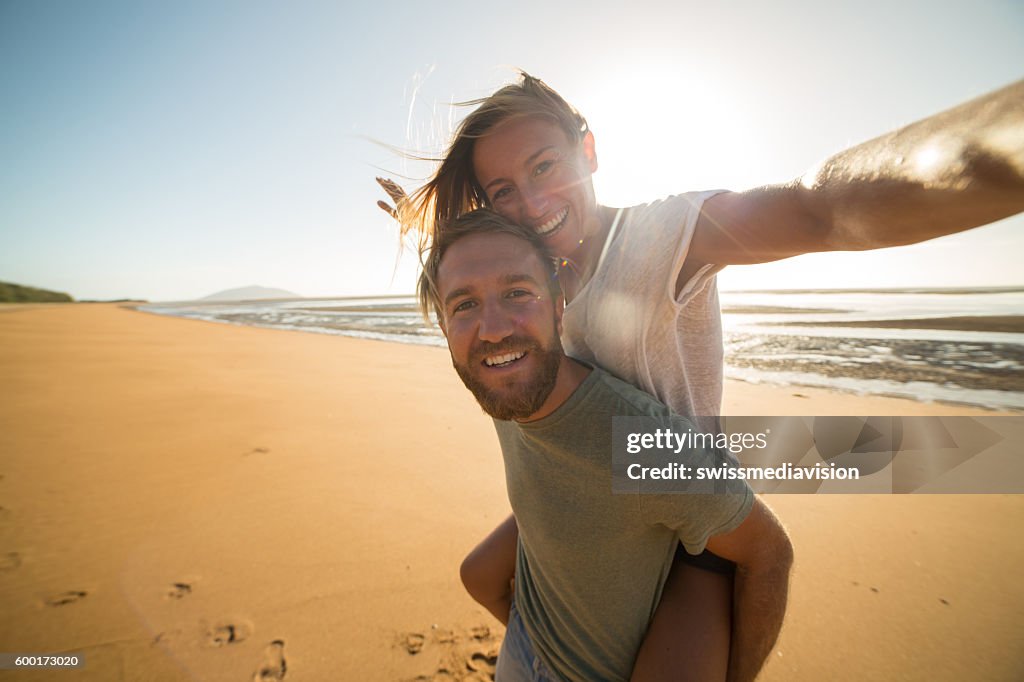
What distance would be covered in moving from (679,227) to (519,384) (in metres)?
0.74

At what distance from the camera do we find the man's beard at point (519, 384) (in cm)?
145

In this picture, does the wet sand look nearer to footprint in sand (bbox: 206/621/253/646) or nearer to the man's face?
the man's face

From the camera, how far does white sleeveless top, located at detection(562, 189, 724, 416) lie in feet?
4.26

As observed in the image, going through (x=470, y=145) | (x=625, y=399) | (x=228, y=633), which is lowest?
(x=228, y=633)

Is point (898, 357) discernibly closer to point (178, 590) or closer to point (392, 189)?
point (392, 189)

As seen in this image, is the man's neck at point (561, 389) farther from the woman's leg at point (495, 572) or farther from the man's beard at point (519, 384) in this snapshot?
the woman's leg at point (495, 572)

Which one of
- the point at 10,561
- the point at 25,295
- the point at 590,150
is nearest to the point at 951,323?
the point at 590,150

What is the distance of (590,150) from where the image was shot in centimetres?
212

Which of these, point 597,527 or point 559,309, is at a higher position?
point 559,309

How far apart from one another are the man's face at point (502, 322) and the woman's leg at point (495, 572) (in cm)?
102

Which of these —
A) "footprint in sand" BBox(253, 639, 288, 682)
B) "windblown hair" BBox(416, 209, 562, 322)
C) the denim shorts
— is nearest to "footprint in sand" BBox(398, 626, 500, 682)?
the denim shorts

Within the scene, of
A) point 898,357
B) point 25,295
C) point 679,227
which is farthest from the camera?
point 25,295

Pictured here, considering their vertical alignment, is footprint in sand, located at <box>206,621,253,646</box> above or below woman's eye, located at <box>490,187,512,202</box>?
below

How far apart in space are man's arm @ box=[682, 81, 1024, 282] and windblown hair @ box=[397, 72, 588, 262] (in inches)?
44.1
